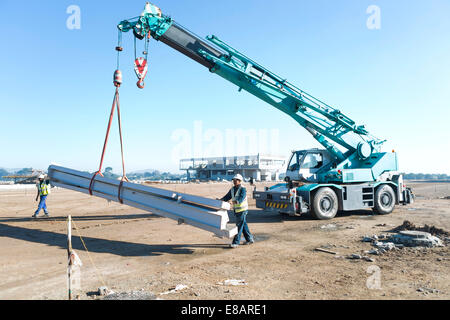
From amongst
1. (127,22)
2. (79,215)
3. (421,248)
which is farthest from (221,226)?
(79,215)

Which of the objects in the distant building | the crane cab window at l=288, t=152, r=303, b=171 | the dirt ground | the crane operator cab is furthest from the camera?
the distant building

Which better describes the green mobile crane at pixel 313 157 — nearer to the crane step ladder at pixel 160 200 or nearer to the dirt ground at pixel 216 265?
the dirt ground at pixel 216 265

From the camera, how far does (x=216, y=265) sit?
5195 millimetres

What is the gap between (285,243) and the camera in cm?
694

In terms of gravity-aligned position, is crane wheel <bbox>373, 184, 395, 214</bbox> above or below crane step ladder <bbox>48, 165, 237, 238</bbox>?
below

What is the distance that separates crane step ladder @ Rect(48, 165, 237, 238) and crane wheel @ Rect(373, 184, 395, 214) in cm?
795

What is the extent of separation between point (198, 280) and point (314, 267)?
82.7 inches

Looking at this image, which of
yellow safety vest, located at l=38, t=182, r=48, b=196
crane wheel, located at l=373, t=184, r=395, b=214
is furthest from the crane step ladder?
crane wheel, located at l=373, t=184, r=395, b=214

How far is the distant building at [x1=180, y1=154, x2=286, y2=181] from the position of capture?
6769cm

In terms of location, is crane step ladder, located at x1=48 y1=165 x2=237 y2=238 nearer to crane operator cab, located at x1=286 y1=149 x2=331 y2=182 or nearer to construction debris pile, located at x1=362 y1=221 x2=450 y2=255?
construction debris pile, located at x1=362 y1=221 x2=450 y2=255

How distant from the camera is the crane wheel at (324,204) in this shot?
10.2 m

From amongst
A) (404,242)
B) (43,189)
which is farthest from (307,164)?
(43,189)

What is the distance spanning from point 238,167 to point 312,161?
57051 mm

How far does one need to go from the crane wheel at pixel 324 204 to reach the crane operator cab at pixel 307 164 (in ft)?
3.07
